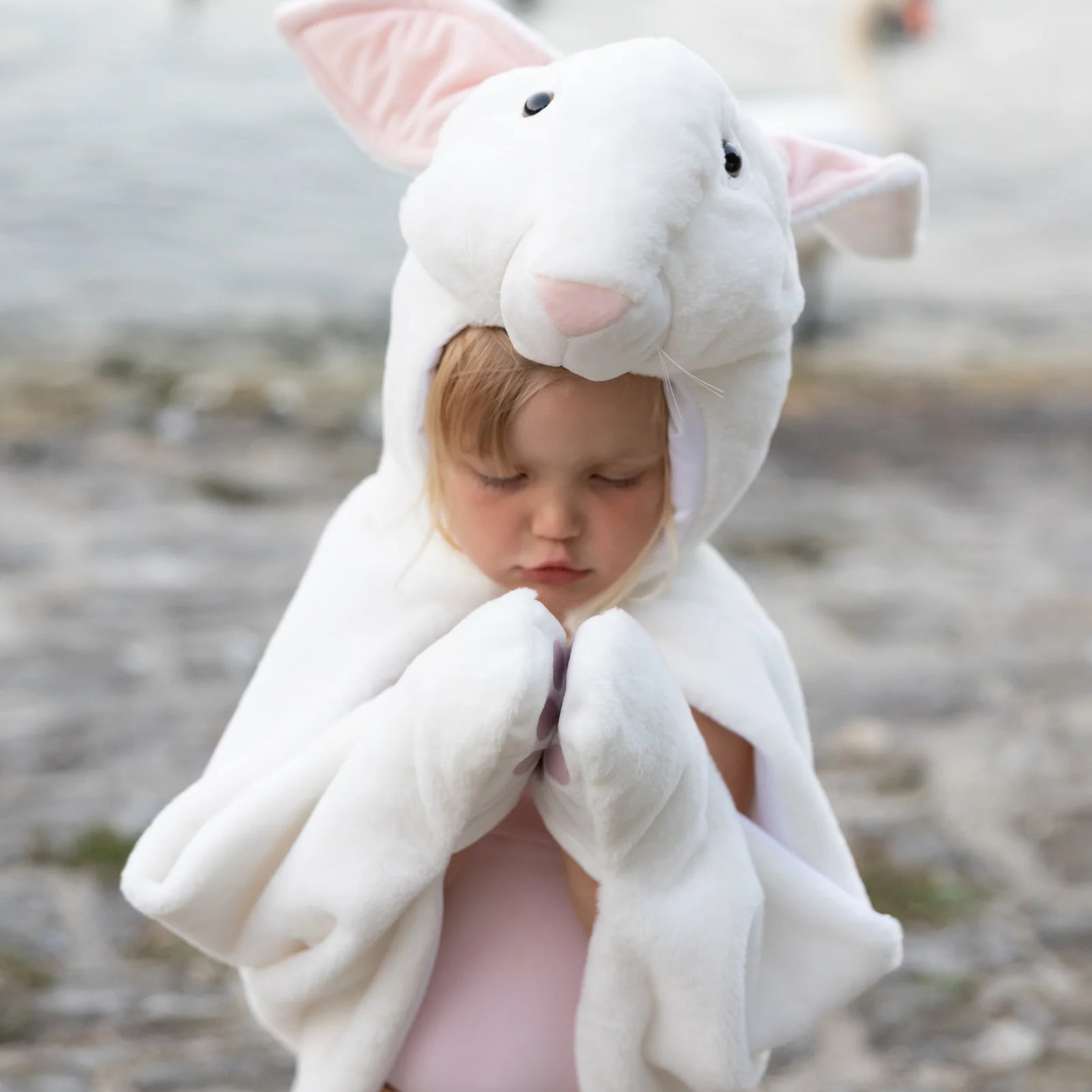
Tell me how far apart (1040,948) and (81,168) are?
3.58m

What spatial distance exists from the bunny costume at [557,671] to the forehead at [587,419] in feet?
0.10

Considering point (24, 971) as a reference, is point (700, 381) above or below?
above

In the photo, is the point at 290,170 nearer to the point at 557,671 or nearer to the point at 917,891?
the point at 917,891

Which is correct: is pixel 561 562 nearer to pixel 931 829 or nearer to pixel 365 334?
pixel 931 829

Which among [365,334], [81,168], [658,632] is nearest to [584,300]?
[658,632]

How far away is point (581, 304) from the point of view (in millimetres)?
908

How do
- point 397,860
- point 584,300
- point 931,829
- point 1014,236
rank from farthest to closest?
point 1014,236 < point 931,829 < point 397,860 < point 584,300

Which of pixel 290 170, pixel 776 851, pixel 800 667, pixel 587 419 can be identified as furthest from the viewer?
pixel 290 170

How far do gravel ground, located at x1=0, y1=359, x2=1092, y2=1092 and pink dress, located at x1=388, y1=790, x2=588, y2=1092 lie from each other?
0.63 metres

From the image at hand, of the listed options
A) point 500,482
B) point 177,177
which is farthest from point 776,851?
point 177,177

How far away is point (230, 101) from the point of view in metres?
4.73

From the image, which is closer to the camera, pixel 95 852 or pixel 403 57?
pixel 403 57

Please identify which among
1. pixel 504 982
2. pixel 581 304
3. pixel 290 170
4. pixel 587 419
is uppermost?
pixel 581 304

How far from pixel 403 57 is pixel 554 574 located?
0.39 m
